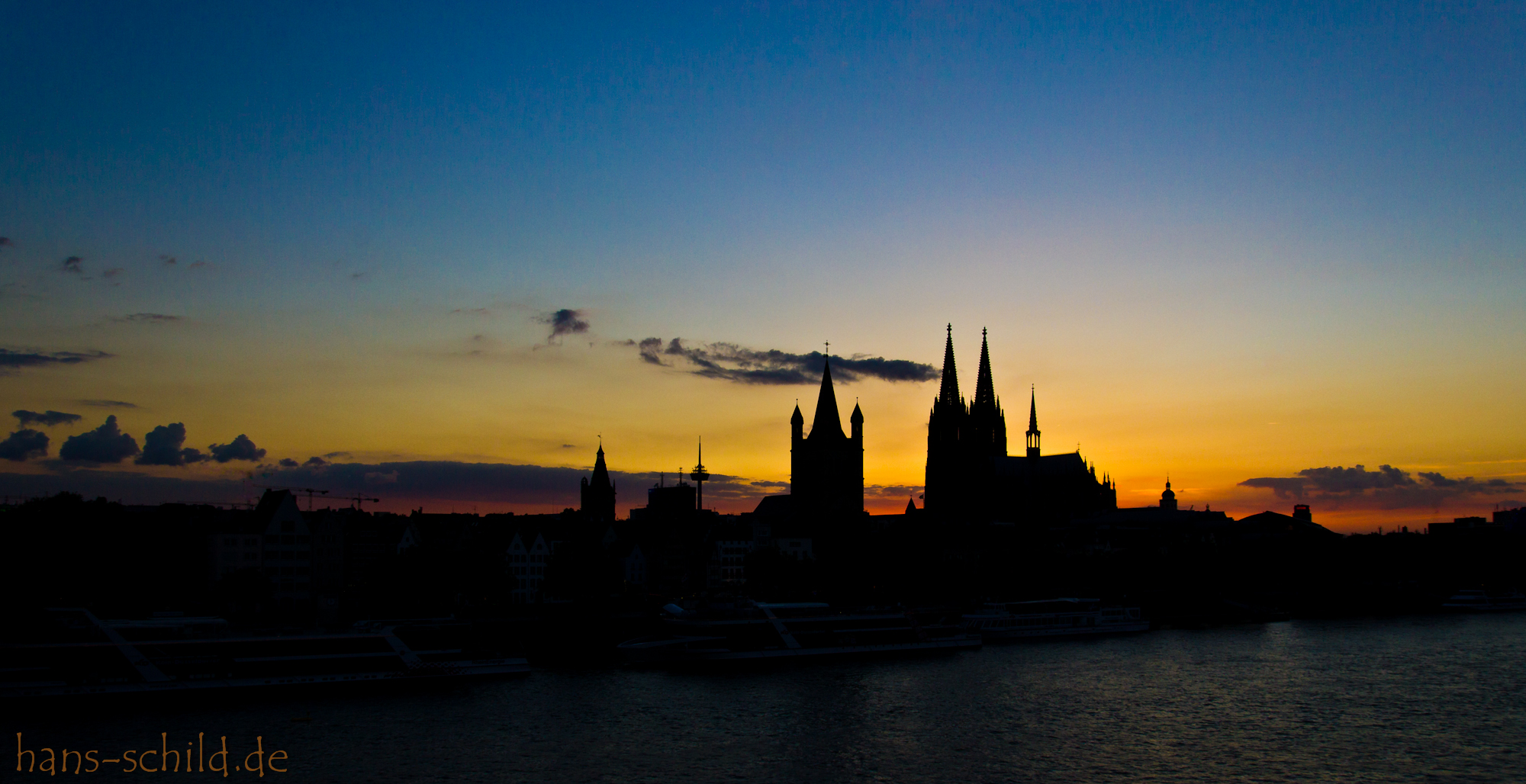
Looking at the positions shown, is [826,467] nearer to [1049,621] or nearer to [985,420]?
[985,420]

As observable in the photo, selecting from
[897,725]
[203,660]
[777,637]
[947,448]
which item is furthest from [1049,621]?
[947,448]

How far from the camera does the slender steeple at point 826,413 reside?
171 metres

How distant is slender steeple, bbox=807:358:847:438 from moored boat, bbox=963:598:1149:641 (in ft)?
215

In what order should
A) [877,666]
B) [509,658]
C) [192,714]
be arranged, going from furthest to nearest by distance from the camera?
[877,666] → [509,658] → [192,714]

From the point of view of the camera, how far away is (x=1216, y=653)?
8656 cm

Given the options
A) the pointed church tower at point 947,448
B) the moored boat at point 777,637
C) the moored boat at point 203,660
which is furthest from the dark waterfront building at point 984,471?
the moored boat at point 203,660

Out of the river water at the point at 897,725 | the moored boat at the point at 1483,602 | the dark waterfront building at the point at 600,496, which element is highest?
the dark waterfront building at the point at 600,496

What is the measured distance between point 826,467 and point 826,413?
773 cm

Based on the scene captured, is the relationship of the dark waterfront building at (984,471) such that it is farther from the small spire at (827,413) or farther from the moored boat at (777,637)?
the moored boat at (777,637)

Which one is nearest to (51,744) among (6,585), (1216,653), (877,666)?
(6,585)

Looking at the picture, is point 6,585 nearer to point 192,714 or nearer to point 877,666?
point 192,714

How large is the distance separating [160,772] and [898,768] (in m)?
27.4

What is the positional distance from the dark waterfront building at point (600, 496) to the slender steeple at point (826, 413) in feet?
98.0

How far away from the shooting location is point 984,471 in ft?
602
